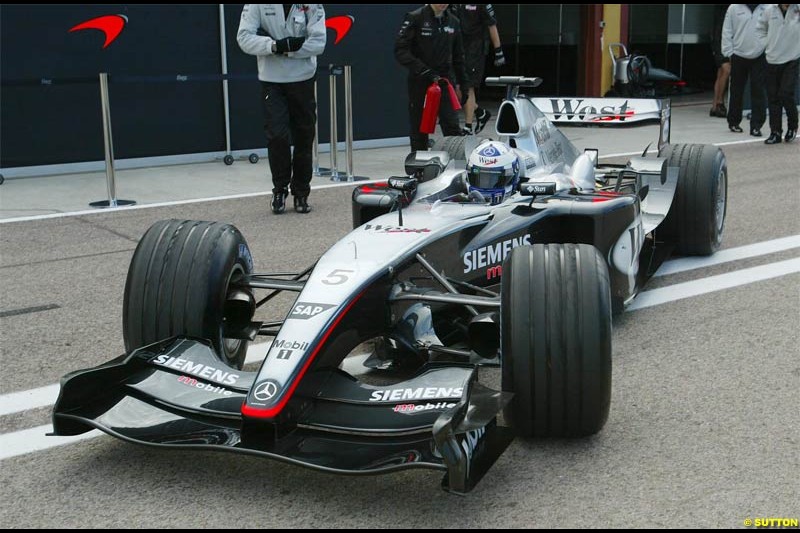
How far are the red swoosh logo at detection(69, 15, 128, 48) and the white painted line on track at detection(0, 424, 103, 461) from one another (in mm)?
7635

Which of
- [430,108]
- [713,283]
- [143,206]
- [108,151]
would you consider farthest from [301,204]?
[713,283]

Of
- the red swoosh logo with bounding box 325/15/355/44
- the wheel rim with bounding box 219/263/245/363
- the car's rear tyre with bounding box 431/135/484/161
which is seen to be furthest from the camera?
the red swoosh logo with bounding box 325/15/355/44

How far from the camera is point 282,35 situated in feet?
28.4

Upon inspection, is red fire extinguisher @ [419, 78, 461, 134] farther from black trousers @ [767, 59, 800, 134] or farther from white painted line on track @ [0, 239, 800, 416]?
black trousers @ [767, 59, 800, 134]

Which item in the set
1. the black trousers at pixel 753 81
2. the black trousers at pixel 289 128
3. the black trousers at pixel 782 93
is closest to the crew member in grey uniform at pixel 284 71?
the black trousers at pixel 289 128

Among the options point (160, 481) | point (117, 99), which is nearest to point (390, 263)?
point (160, 481)

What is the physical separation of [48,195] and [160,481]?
6.70m

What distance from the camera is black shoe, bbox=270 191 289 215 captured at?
873 cm

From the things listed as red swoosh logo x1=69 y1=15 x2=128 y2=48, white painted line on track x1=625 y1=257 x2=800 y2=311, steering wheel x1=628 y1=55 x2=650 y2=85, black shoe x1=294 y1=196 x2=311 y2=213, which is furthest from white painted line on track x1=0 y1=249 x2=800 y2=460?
red swoosh logo x1=69 y1=15 x2=128 y2=48

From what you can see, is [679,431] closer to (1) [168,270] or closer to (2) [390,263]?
(2) [390,263]

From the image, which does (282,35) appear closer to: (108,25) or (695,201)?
(108,25)

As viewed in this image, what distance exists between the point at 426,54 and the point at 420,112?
59 centimetres

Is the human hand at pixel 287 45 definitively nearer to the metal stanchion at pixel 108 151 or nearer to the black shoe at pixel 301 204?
the black shoe at pixel 301 204

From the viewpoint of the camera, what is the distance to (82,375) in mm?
3570
